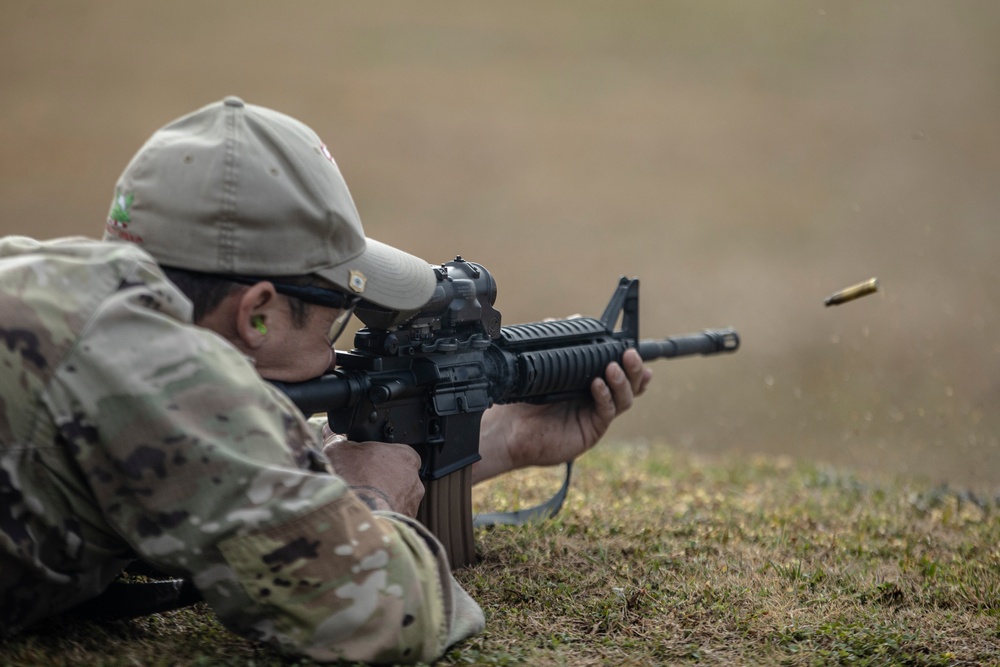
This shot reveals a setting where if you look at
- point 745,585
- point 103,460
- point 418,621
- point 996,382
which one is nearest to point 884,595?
point 745,585

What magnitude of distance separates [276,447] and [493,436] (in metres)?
2.61

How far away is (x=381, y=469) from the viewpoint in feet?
12.5

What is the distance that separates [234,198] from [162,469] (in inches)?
32.0

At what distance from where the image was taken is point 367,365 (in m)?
3.91

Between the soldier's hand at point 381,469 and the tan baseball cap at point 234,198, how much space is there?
3.04 ft

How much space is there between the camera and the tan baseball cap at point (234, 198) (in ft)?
9.41

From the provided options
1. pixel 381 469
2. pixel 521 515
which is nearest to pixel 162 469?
pixel 381 469

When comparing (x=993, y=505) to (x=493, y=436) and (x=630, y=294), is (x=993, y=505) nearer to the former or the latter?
(x=630, y=294)

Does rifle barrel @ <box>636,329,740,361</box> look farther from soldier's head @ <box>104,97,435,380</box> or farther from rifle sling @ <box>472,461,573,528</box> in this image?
soldier's head @ <box>104,97,435,380</box>

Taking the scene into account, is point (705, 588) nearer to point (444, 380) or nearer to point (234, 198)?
point (444, 380)

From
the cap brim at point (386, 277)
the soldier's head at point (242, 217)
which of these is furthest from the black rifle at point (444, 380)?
the soldier's head at point (242, 217)

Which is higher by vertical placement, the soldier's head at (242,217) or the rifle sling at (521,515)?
the soldier's head at (242,217)

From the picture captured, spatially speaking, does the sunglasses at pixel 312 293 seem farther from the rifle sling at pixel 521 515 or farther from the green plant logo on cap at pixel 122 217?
the rifle sling at pixel 521 515

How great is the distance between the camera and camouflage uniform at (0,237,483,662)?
2502mm
